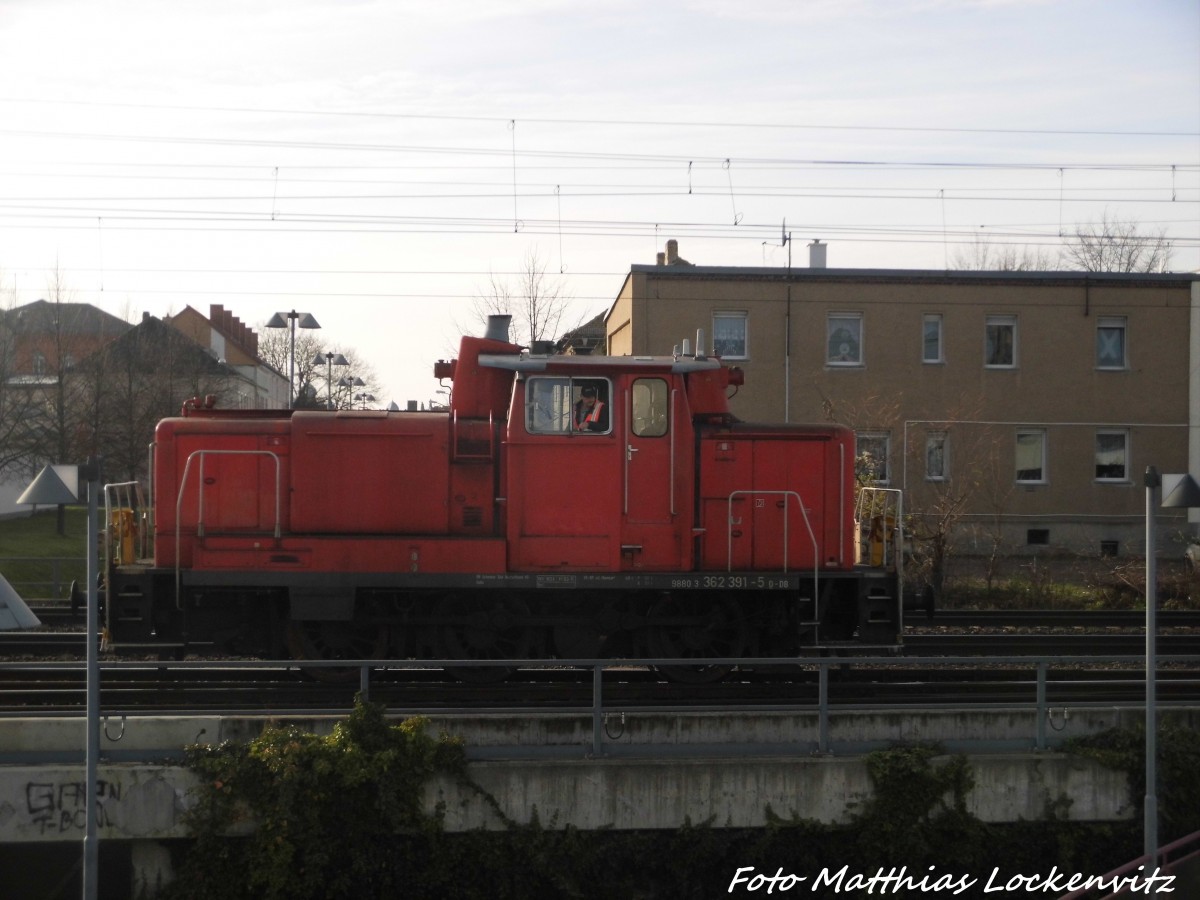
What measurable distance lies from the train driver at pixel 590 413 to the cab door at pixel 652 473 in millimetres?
240

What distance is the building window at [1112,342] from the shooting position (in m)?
30.0

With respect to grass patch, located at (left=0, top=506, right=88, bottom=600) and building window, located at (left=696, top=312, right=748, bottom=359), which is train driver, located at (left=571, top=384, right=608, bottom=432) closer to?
grass patch, located at (left=0, top=506, right=88, bottom=600)

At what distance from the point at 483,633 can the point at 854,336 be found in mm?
20151

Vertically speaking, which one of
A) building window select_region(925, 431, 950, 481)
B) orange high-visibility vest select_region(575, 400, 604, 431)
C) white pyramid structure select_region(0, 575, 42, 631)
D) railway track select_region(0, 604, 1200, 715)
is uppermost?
orange high-visibility vest select_region(575, 400, 604, 431)

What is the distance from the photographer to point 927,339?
2959 centimetres

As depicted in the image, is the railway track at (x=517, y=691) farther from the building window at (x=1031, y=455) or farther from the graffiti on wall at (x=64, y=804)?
the building window at (x=1031, y=455)

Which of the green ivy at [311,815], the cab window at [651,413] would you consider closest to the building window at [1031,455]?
the cab window at [651,413]

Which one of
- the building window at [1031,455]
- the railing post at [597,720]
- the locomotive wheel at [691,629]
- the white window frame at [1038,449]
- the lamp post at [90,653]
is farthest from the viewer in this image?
the building window at [1031,455]

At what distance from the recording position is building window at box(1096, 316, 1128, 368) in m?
30.0

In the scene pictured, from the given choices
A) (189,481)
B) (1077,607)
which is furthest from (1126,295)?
(189,481)

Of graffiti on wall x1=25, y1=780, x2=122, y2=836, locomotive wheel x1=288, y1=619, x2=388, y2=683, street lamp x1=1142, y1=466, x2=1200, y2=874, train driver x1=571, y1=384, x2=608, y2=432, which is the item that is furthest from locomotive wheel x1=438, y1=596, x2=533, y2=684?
street lamp x1=1142, y1=466, x2=1200, y2=874

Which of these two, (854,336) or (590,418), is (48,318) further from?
(590,418)

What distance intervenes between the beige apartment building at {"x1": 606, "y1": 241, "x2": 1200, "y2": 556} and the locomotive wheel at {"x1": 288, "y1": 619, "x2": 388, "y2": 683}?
1821 centimetres

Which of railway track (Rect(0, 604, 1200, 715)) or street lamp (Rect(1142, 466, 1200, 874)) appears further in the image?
railway track (Rect(0, 604, 1200, 715))
